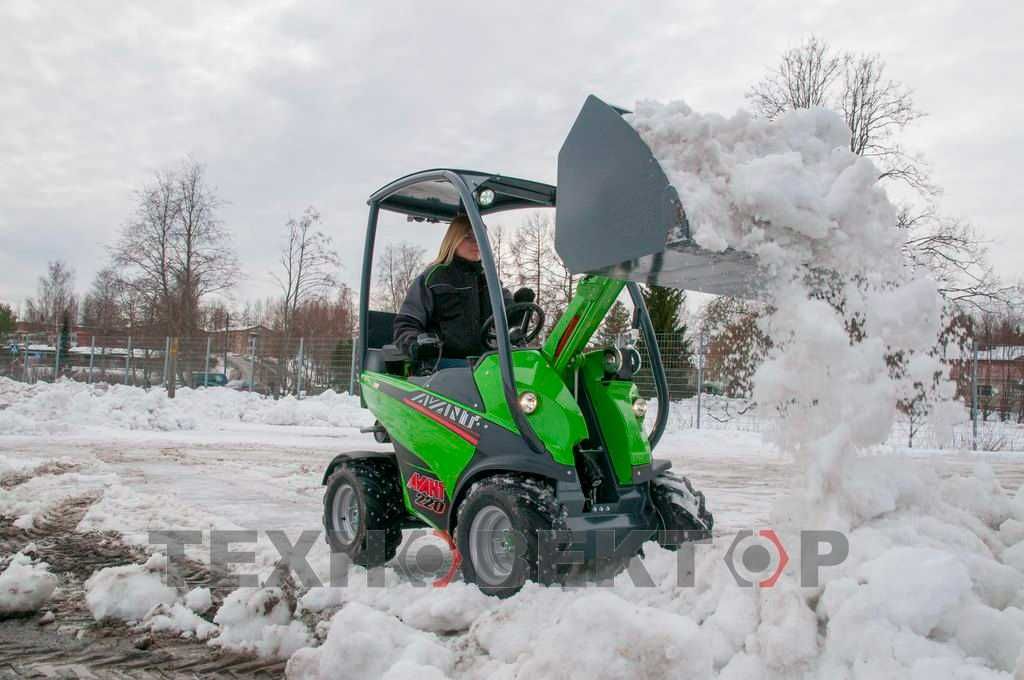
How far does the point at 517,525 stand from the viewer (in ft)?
11.1

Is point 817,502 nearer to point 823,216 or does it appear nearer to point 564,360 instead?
point 823,216

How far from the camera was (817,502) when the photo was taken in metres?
2.93

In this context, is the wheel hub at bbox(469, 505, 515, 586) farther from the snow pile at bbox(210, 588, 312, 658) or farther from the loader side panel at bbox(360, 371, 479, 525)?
the snow pile at bbox(210, 588, 312, 658)

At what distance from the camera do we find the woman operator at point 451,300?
461 cm

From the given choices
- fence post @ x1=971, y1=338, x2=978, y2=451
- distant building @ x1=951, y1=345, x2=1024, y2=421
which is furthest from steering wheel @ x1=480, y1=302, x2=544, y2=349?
distant building @ x1=951, y1=345, x2=1024, y2=421

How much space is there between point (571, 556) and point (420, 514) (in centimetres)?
117

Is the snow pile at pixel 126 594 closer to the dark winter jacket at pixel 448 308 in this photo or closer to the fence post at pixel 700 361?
the dark winter jacket at pixel 448 308

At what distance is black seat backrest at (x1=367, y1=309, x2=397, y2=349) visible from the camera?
5.38 metres

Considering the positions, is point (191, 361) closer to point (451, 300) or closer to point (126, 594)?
point (451, 300)

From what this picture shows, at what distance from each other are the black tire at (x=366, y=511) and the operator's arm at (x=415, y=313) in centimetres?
74

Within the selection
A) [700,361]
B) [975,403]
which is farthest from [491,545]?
[975,403]

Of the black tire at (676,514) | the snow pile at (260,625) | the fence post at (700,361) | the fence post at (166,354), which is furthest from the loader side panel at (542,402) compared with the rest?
the fence post at (166,354)

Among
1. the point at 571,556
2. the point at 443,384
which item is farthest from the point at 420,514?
the point at 571,556

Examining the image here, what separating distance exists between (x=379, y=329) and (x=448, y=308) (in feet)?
3.16
